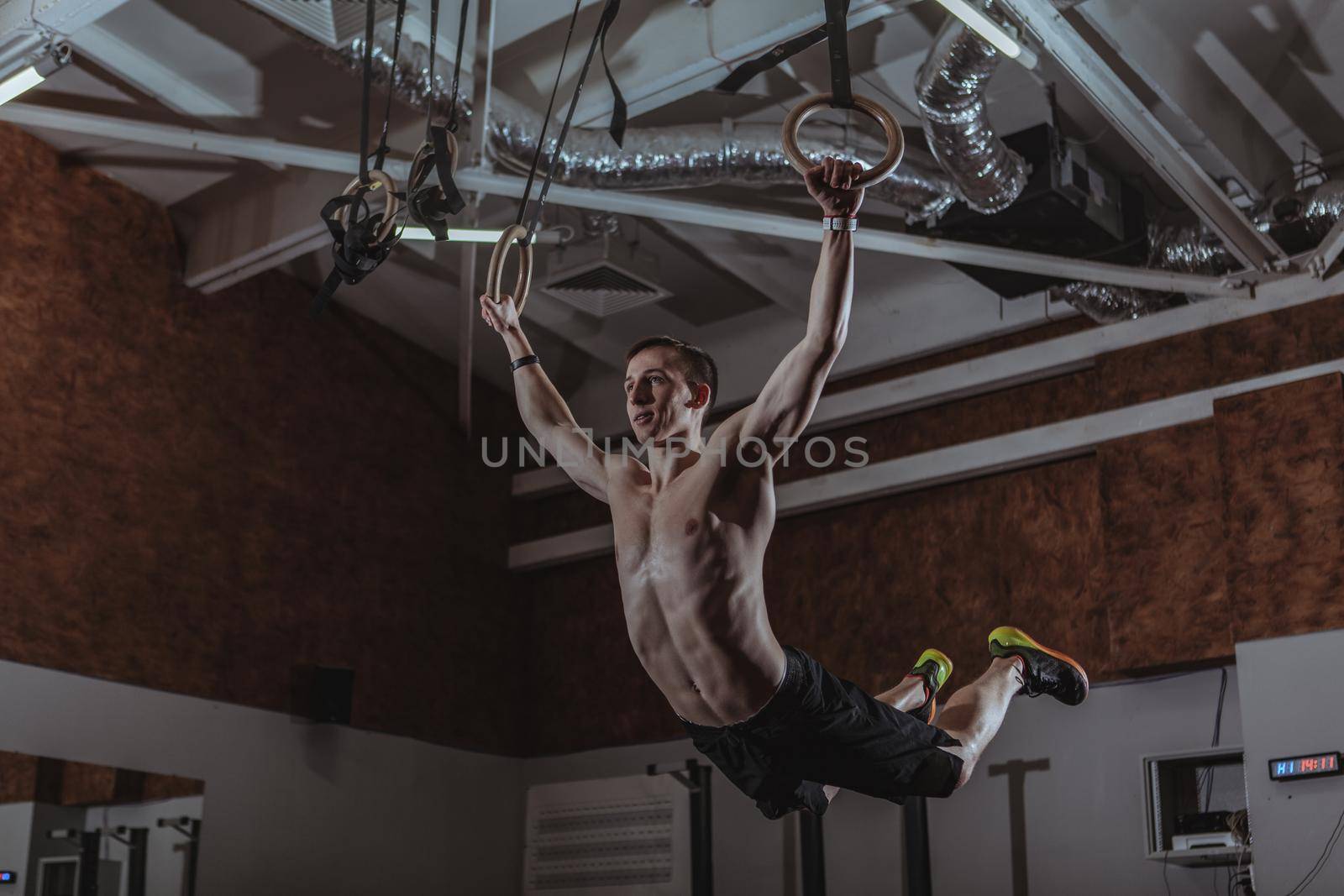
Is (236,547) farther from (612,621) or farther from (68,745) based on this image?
(612,621)

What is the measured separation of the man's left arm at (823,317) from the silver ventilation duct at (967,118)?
6.71 feet

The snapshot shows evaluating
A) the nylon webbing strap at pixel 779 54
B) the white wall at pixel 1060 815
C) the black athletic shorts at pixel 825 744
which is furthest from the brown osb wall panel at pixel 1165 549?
the black athletic shorts at pixel 825 744

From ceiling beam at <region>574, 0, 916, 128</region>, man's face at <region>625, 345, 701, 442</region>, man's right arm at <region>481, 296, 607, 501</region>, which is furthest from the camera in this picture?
ceiling beam at <region>574, 0, 916, 128</region>

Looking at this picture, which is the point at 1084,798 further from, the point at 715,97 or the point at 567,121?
the point at 567,121

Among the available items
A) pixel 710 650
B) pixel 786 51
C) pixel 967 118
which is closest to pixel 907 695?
pixel 710 650

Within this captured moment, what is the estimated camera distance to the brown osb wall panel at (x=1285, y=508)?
5.89 m

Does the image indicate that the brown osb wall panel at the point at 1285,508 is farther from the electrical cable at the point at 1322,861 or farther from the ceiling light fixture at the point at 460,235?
the ceiling light fixture at the point at 460,235

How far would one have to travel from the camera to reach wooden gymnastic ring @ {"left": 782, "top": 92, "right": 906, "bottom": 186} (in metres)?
2.81

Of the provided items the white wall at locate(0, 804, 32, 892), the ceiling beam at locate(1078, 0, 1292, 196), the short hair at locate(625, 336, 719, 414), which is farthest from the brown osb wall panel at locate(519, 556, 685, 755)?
the short hair at locate(625, 336, 719, 414)

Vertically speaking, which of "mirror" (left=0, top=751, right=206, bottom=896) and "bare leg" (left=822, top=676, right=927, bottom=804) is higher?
"bare leg" (left=822, top=676, right=927, bottom=804)

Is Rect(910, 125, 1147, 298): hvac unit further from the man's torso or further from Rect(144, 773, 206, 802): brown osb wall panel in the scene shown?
Rect(144, 773, 206, 802): brown osb wall panel

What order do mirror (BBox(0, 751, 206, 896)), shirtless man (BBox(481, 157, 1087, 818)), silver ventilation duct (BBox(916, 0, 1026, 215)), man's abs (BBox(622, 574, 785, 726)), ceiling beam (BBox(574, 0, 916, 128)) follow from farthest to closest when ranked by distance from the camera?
mirror (BBox(0, 751, 206, 896))
ceiling beam (BBox(574, 0, 916, 128))
silver ventilation duct (BBox(916, 0, 1026, 215))
man's abs (BBox(622, 574, 785, 726))
shirtless man (BBox(481, 157, 1087, 818))

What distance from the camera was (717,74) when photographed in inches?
219

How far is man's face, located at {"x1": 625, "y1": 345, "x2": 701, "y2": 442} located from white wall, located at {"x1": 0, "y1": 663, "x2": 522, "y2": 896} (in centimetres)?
410
